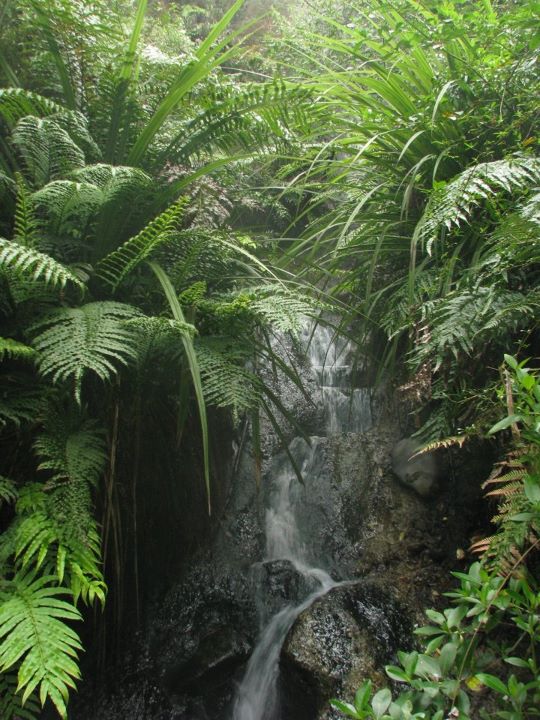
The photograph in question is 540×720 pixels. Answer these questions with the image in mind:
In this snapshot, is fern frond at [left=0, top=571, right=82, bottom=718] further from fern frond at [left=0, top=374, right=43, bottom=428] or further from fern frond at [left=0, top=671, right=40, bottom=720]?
fern frond at [left=0, top=374, right=43, bottom=428]

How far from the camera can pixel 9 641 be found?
80cm

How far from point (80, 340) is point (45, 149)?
73cm

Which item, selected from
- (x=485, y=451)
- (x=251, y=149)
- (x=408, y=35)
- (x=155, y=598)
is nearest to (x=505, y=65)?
(x=408, y=35)

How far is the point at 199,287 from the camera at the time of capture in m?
1.35

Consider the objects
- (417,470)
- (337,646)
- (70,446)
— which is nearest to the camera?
(70,446)

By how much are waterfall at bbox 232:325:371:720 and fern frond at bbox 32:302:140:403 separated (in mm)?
848

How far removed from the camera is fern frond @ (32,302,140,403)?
980 mm

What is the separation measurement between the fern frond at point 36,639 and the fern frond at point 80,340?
41cm

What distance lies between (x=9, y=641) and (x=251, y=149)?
1805 mm

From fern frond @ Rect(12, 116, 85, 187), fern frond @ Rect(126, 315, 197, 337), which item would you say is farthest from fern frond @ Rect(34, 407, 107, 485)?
fern frond @ Rect(12, 116, 85, 187)

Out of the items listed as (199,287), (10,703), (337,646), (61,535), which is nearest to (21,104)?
(199,287)

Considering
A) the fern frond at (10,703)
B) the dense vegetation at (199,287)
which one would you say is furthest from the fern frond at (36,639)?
the fern frond at (10,703)

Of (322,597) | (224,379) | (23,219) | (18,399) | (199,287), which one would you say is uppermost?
(23,219)

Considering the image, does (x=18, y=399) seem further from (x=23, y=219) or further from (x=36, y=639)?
(x=36, y=639)
